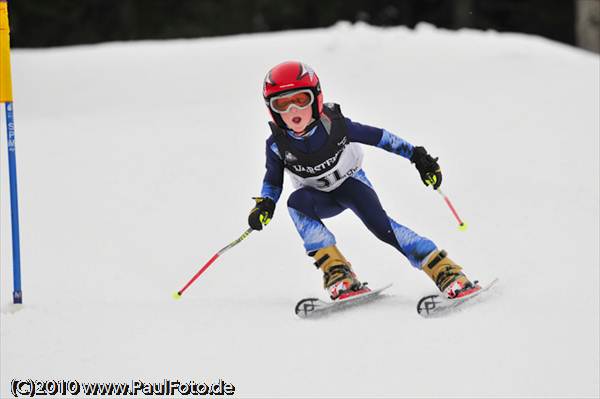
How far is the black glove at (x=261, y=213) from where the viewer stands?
570 cm

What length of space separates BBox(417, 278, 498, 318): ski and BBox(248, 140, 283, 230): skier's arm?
4.08 ft

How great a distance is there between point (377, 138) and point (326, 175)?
0.45m

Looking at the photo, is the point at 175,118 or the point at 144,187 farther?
the point at 175,118

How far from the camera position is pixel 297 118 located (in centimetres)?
558

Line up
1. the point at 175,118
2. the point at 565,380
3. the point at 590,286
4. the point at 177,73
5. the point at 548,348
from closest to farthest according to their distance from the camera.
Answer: the point at 565,380, the point at 548,348, the point at 590,286, the point at 175,118, the point at 177,73

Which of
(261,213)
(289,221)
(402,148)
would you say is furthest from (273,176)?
(289,221)

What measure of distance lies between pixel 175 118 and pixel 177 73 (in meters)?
2.38

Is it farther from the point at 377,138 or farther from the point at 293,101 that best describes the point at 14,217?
the point at 377,138

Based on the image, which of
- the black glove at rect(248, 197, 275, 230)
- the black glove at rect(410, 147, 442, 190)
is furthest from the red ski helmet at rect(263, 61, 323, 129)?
the black glove at rect(410, 147, 442, 190)

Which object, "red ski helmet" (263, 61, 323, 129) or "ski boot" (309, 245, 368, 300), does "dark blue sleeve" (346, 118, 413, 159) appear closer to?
"red ski helmet" (263, 61, 323, 129)

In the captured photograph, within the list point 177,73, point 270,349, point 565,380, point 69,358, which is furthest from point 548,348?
point 177,73

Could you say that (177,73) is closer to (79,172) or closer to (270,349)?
(79,172)

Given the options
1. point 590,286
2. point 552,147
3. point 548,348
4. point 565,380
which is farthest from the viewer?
point 552,147

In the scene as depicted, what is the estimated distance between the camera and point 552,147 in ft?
29.7
